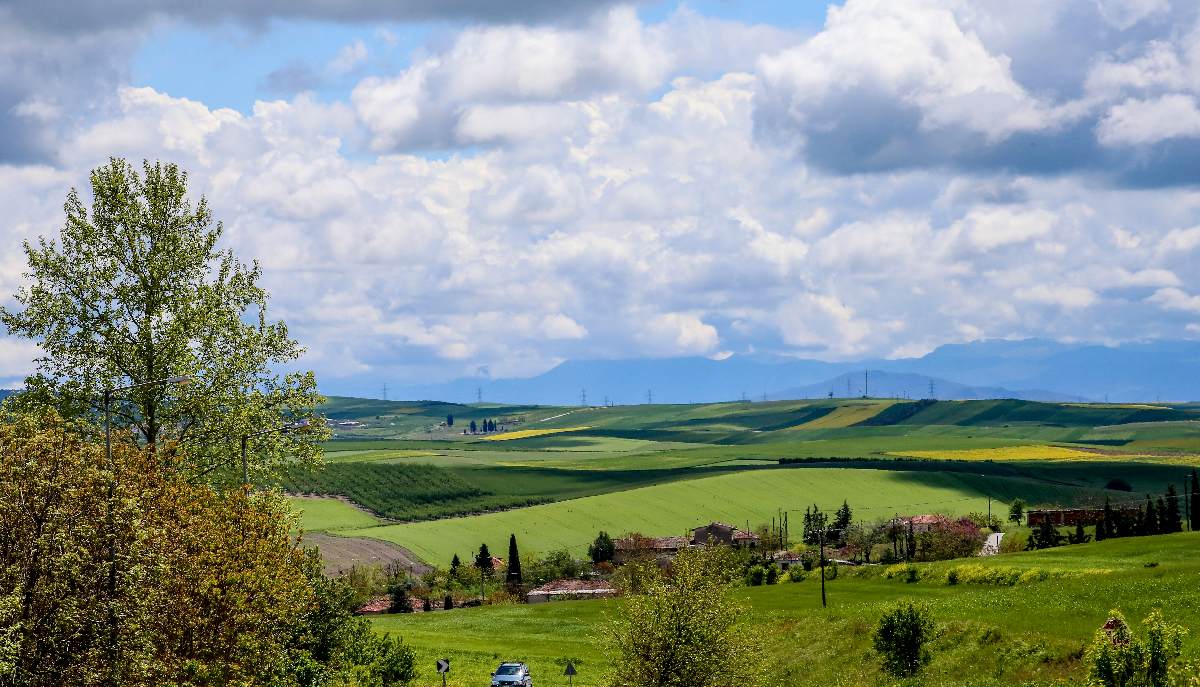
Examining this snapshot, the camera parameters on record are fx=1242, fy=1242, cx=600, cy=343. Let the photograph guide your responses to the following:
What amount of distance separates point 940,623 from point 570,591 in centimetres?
8749

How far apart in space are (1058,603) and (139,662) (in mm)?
62298

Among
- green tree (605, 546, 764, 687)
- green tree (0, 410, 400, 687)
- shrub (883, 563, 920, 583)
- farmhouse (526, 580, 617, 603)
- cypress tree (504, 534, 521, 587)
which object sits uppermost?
green tree (0, 410, 400, 687)

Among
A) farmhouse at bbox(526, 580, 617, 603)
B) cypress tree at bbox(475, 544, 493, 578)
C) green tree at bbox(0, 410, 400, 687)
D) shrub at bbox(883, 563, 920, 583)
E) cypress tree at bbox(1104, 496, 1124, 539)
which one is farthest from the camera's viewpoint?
cypress tree at bbox(475, 544, 493, 578)

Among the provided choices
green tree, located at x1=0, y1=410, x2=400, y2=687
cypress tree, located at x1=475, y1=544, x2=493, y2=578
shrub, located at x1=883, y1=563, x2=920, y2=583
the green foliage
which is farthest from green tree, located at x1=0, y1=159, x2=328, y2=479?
cypress tree, located at x1=475, y1=544, x2=493, y2=578

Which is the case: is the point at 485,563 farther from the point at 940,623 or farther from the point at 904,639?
the point at 904,639

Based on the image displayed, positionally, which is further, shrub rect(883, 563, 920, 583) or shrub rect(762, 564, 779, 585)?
shrub rect(762, 564, 779, 585)

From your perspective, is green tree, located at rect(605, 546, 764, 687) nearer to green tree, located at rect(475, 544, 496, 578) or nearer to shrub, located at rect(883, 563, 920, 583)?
shrub, located at rect(883, 563, 920, 583)

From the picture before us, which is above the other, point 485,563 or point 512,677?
point 512,677

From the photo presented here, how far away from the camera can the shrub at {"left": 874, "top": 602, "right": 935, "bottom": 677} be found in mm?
73000

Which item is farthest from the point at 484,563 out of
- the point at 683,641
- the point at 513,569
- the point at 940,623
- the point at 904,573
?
the point at 683,641

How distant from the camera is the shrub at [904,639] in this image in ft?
240

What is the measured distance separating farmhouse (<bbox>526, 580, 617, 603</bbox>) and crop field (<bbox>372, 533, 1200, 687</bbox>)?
88.9 feet

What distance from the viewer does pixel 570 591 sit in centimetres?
16150

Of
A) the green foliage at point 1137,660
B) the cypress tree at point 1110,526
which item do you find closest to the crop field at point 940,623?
the green foliage at point 1137,660
